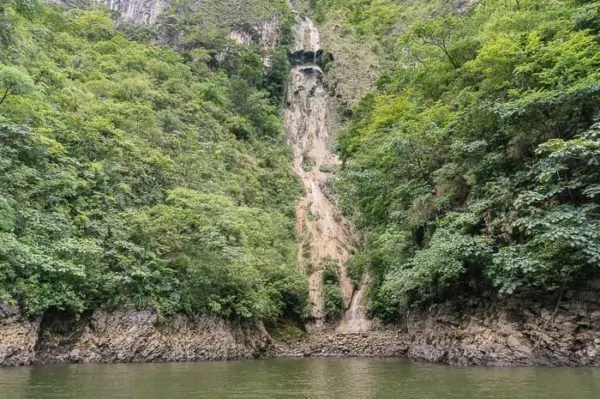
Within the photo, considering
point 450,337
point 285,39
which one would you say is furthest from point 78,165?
point 285,39

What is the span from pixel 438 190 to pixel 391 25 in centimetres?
4937

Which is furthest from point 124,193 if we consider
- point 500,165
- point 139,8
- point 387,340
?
point 139,8

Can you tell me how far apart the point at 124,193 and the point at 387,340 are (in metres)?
15.6

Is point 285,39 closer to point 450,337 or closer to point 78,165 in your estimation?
point 78,165

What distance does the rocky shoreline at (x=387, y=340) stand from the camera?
13.0 meters

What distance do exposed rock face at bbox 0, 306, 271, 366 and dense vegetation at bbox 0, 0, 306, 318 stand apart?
0.56m

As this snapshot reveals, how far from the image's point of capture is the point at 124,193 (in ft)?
72.0

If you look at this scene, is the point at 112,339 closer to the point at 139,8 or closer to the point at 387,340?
the point at 387,340

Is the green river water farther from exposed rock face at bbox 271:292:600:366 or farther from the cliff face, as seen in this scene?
the cliff face

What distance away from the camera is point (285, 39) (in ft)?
200

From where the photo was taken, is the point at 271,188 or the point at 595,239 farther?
the point at 271,188

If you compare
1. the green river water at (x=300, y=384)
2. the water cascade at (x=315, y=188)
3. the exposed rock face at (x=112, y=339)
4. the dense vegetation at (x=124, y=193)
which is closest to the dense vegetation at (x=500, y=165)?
the green river water at (x=300, y=384)

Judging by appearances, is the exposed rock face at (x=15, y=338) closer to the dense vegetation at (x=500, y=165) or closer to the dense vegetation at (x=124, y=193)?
the dense vegetation at (x=124, y=193)

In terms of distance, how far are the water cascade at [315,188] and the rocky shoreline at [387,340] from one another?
26.5 ft
